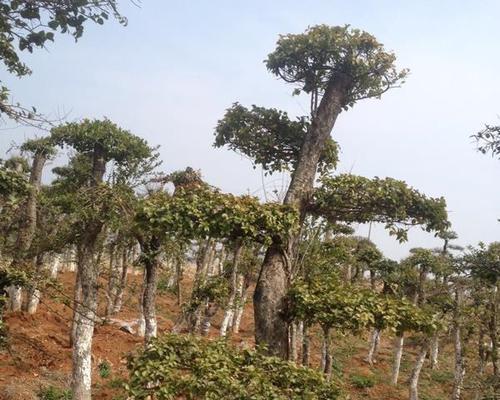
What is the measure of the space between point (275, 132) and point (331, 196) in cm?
211

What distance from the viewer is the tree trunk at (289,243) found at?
789 cm

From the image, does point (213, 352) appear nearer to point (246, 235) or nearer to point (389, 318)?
point (246, 235)

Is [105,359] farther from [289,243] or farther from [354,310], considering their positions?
[354,310]

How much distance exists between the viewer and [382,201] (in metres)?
8.26

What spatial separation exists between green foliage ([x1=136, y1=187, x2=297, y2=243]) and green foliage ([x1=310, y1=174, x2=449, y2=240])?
38.8 inches

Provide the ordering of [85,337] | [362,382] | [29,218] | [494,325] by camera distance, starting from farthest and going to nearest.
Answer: [362,382], [29,218], [494,325], [85,337]

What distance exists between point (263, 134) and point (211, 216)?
115 inches

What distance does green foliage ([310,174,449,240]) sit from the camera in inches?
320

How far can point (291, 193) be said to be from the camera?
28.1ft

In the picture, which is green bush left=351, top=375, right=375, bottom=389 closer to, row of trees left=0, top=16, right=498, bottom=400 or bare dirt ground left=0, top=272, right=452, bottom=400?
bare dirt ground left=0, top=272, right=452, bottom=400

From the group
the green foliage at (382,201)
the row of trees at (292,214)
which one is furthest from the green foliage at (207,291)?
the green foliage at (382,201)

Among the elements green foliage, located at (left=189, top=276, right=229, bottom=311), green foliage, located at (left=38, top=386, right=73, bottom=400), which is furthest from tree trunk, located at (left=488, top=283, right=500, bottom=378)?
green foliage, located at (left=38, top=386, right=73, bottom=400)

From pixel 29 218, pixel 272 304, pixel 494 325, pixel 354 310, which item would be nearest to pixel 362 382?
pixel 494 325

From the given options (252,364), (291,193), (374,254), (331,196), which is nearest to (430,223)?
(331,196)
